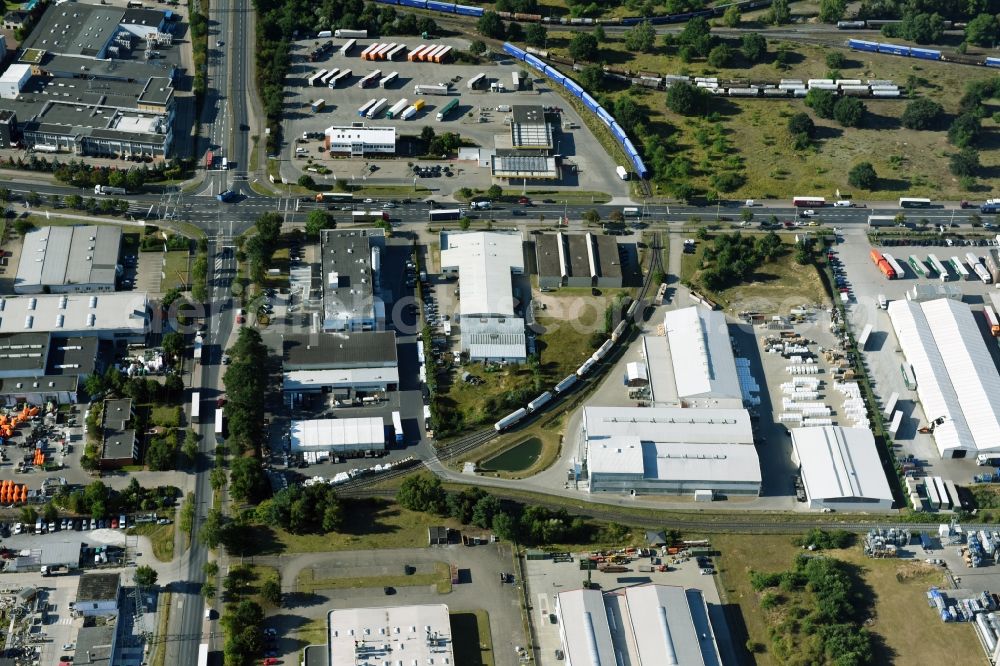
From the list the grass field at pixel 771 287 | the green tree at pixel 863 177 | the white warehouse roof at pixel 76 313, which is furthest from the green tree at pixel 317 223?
the green tree at pixel 863 177

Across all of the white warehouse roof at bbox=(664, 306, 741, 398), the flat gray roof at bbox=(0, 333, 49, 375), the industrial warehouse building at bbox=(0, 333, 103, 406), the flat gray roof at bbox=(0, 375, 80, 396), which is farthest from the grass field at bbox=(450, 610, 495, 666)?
the flat gray roof at bbox=(0, 333, 49, 375)

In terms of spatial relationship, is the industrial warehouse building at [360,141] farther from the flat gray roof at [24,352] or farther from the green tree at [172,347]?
the flat gray roof at [24,352]

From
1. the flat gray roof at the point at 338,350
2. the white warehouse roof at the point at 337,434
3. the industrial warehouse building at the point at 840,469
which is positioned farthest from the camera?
the flat gray roof at the point at 338,350

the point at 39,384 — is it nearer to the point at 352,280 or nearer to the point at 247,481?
the point at 247,481

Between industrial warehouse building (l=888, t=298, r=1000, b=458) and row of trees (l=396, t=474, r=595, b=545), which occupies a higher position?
industrial warehouse building (l=888, t=298, r=1000, b=458)

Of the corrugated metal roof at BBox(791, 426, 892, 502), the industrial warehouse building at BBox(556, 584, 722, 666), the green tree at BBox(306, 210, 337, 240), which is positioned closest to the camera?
the industrial warehouse building at BBox(556, 584, 722, 666)

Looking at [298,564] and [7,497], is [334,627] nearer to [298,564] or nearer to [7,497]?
[298,564]

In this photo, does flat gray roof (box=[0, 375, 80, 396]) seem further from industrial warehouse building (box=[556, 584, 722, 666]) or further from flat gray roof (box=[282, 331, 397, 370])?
industrial warehouse building (box=[556, 584, 722, 666])
